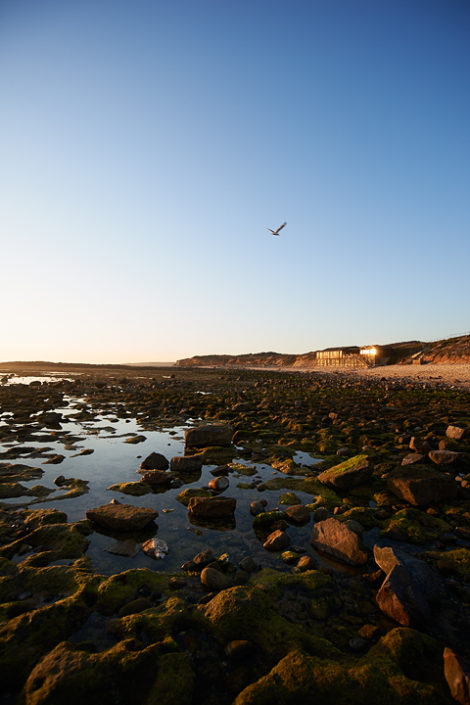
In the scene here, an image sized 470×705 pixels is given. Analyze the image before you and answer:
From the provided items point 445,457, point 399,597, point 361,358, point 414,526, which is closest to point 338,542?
point 399,597

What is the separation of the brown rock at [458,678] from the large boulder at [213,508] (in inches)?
152

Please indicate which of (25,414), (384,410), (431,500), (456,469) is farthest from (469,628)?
(25,414)

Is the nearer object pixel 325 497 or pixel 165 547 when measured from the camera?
pixel 165 547

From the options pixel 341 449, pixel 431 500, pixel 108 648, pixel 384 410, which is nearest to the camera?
pixel 108 648

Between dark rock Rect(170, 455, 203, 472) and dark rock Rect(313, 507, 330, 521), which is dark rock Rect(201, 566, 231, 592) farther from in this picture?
dark rock Rect(170, 455, 203, 472)

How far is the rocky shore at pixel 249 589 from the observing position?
2865mm

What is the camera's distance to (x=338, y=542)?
16.4 feet

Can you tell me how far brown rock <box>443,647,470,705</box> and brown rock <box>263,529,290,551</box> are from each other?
2.50 meters

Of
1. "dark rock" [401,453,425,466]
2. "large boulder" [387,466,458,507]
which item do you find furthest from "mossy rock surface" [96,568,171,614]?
"dark rock" [401,453,425,466]

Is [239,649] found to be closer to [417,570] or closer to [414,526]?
[417,570]

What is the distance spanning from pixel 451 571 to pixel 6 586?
19.0 feet

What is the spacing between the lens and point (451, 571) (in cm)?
449

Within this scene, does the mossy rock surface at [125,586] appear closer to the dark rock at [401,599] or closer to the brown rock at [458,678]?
the dark rock at [401,599]

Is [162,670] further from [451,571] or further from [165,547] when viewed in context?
[451,571]
